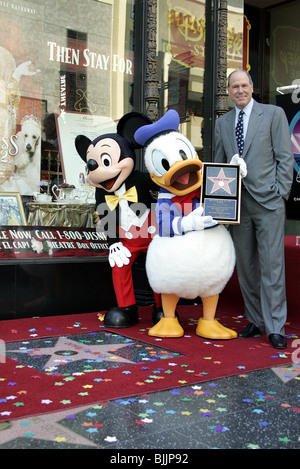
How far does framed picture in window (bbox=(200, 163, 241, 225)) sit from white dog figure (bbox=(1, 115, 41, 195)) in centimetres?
191

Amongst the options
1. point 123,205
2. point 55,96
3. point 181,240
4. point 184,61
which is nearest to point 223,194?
point 181,240

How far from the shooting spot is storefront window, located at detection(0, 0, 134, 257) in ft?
16.5

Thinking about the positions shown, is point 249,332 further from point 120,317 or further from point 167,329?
point 120,317

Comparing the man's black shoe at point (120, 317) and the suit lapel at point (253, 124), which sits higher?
the suit lapel at point (253, 124)

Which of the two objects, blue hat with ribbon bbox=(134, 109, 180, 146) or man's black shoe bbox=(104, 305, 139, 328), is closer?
blue hat with ribbon bbox=(134, 109, 180, 146)

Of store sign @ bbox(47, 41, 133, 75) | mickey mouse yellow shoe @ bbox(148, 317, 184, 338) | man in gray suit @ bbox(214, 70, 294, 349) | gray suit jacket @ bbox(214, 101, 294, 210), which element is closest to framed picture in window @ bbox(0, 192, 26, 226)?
store sign @ bbox(47, 41, 133, 75)

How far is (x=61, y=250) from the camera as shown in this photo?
5.12 meters

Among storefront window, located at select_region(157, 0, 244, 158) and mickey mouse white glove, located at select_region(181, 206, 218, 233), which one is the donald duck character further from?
storefront window, located at select_region(157, 0, 244, 158)

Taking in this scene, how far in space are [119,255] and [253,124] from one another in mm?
1395

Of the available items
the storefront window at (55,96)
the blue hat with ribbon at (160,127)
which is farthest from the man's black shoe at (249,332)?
the storefront window at (55,96)

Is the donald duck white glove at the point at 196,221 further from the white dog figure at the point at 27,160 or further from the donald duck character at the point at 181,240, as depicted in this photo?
the white dog figure at the point at 27,160

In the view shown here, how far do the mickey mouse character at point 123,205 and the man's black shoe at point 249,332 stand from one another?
656 mm

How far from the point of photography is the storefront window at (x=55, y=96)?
502 centimetres
